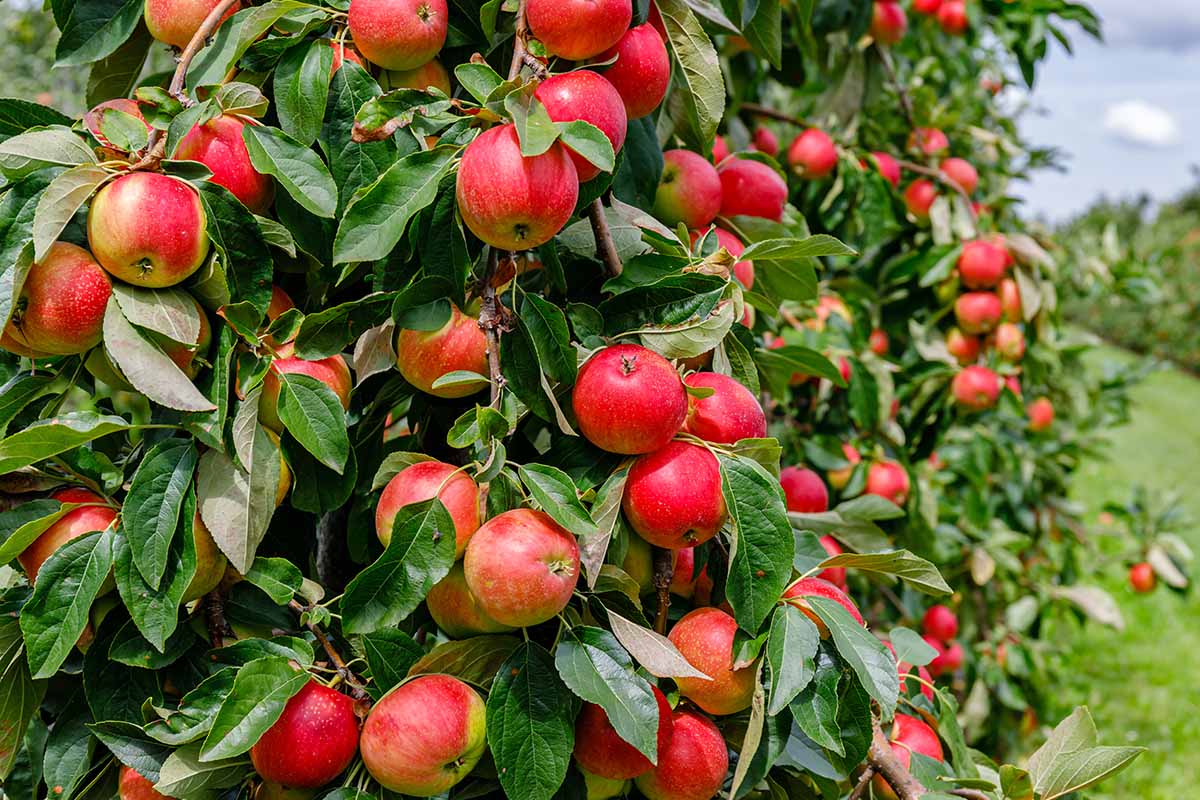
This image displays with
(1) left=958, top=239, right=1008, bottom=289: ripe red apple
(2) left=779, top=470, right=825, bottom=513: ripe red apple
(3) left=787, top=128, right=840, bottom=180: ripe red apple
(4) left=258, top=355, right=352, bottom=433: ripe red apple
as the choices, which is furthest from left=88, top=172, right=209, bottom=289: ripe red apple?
(1) left=958, top=239, right=1008, bottom=289: ripe red apple

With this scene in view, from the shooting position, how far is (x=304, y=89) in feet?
3.10

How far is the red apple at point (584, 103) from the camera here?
871mm

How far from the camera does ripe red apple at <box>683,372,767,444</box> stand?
0.97 meters

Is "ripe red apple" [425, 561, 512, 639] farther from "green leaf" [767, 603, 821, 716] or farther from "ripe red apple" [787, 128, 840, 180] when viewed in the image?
"ripe red apple" [787, 128, 840, 180]

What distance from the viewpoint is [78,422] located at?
0.84 metres

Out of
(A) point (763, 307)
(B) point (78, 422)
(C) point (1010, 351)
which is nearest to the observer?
(B) point (78, 422)

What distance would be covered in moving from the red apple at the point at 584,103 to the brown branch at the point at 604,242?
0.10 meters

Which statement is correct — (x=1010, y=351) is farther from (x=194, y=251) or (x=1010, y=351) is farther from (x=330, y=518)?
(x=194, y=251)

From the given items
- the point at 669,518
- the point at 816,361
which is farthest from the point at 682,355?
Answer: the point at 816,361

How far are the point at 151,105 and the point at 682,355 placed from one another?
545mm

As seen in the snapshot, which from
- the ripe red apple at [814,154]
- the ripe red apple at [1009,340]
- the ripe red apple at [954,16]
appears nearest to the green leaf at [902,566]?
the ripe red apple at [814,154]

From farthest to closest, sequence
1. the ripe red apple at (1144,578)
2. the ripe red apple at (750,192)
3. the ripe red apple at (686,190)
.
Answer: the ripe red apple at (1144,578)
the ripe red apple at (750,192)
the ripe red apple at (686,190)

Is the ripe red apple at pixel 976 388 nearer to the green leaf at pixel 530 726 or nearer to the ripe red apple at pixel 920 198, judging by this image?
the ripe red apple at pixel 920 198

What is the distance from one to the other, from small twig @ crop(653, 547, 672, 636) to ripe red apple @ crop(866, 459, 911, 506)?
1114 mm
